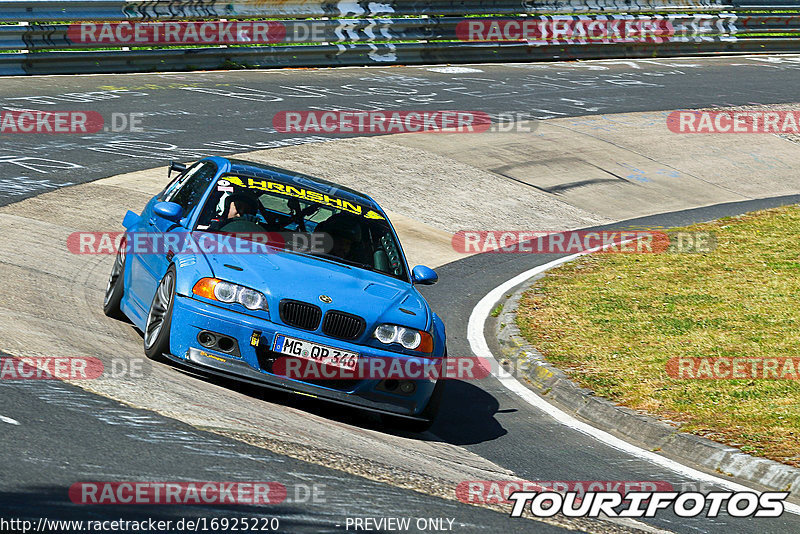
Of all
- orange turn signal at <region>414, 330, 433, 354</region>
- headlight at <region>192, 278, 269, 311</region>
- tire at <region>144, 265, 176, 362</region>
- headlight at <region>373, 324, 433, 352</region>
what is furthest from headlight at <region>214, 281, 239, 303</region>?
orange turn signal at <region>414, 330, 433, 354</region>

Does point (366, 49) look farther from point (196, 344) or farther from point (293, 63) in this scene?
point (196, 344)

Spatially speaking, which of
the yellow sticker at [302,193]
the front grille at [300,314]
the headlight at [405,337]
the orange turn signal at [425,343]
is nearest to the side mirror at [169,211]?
the yellow sticker at [302,193]

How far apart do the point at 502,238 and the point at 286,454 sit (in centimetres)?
920

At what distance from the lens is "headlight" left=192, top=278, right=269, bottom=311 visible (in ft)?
23.9

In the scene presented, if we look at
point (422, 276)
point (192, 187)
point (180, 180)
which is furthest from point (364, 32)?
point (422, 276)

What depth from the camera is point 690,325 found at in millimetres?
10789

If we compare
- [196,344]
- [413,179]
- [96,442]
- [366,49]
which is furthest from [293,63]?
[96,442]

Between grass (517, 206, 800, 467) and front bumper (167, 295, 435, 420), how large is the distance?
238 cm

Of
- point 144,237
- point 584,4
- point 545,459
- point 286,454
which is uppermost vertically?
point 584,4

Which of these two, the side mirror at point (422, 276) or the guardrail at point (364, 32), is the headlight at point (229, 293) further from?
the guardrail at point (364, 32)

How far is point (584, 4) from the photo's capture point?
1057 inches

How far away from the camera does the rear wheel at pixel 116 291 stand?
29.0 feet

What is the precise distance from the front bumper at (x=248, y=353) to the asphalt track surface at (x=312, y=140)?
0.75 m

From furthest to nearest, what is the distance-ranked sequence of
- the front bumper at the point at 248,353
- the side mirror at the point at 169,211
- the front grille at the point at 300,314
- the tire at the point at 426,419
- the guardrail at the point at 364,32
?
the guardrail at the point at 364,32, the side mirror at the point at 169,211, the tire at the point at 426,419, the front grille at the point at 300,314, the front bumper at the point at 248,353
